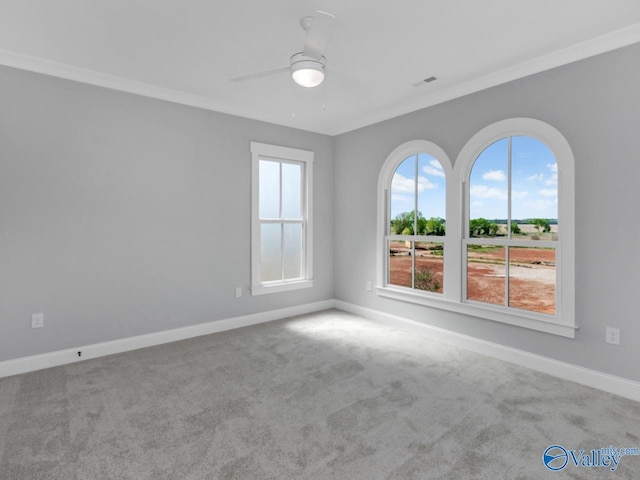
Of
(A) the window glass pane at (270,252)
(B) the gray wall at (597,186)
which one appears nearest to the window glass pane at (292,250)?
(A) the window glass pane at (270,252)

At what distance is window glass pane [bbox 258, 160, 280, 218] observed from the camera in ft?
14.8

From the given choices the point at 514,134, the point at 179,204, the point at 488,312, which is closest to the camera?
the point at 514,134

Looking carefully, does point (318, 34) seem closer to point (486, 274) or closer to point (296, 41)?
point (296, 41)

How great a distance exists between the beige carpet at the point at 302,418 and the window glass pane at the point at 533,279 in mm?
596

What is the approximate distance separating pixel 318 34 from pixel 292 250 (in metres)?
3.10

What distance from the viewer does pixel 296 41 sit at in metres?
2.64

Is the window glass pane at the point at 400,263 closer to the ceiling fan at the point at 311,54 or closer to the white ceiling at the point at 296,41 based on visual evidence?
the white ceiling at the point at 296,41

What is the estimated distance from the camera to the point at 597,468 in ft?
6.03

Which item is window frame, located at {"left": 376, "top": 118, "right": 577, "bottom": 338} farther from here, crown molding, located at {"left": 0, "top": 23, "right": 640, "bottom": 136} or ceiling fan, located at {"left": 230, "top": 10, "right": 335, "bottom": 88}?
ceiling fan, located at {"left": 230, "top": 10, "right": 335, "bottom": 88}

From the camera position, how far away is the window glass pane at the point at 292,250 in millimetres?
4789

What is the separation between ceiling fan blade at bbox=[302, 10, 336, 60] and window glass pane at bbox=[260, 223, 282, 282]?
8.46 ft

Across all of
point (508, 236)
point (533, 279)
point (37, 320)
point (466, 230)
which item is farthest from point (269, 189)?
point (533, 279)

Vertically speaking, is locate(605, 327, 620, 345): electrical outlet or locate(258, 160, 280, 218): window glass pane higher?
locate(258, 160, 280, 218): window glass pane

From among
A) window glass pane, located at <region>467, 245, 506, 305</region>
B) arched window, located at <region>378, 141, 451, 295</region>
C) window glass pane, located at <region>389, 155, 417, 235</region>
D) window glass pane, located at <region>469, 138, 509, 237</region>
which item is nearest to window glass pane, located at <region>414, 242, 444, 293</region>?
arched window, located at <region>378, 141, 451, 295</region>
